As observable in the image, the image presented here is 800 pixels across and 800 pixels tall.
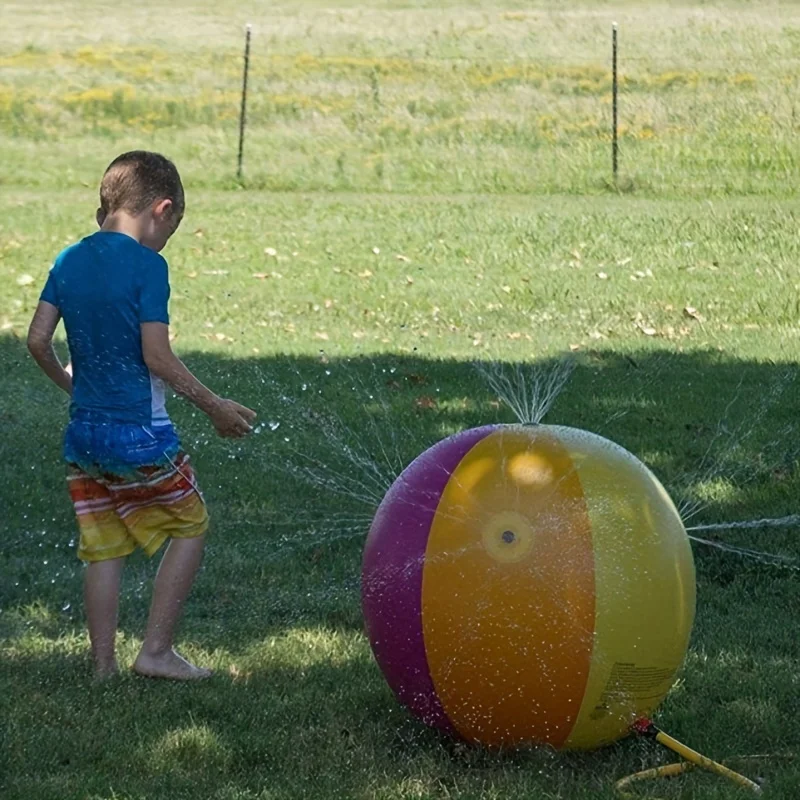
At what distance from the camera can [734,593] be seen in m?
5.20

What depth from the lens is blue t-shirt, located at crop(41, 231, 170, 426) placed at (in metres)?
4.16

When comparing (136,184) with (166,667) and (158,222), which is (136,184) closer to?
(158,222)

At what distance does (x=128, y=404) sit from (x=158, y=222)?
1.72 feet

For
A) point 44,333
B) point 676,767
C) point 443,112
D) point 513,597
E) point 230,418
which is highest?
point 443,112

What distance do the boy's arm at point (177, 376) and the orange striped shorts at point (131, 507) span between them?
0.21 m

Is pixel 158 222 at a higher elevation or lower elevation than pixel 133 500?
higher

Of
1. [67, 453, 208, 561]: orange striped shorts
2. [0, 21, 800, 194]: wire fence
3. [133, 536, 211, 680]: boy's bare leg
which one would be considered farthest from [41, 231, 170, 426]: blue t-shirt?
[0, 21, 800, 194]: wire fence

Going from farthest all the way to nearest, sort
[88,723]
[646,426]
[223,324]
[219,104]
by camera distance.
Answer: [219,104]
[223,324]
[646,426]
[88,723]

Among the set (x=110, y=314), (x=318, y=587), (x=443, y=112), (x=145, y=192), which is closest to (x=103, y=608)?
(x=110, y=314)

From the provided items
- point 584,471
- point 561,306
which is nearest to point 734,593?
point 584,471

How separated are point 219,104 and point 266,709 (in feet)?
61.1

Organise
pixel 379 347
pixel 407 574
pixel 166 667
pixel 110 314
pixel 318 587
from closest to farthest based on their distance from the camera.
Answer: pixel 407 574, pixel 110 314, pixel 166 667, pixel 318 587, pixel 379 347

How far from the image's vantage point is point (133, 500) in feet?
14.1

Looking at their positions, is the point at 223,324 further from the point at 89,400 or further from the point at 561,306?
the point at 89,400
